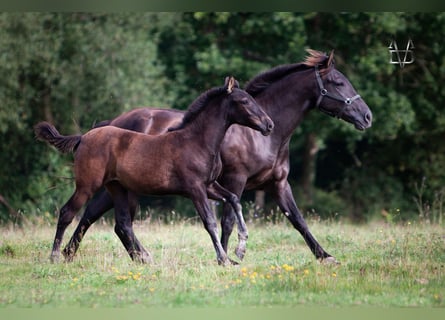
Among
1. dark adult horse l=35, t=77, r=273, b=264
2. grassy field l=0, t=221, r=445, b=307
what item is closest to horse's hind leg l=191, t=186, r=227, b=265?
dark adult horse l=35, t=77, r=273, b=264

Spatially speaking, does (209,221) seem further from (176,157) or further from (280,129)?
(280,129)

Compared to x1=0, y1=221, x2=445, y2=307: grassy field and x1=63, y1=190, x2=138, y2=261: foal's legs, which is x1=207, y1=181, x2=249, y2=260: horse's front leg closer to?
x1=0, y1=221, x2=445, y2=307: grassy field

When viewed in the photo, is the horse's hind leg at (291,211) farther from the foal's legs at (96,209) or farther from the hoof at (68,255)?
the hoof at (68,255)

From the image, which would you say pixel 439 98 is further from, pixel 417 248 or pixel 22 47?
pixel 417 248

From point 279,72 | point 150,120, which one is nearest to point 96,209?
point 150,120

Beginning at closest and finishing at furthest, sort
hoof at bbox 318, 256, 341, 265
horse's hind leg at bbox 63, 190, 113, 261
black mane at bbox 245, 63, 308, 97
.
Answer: hoof at bbox 318, 256, 341, 265 < horse's hind leg at bbox 63, 190, 113, 261 < black mane at bbox 245, 63, 308, 97

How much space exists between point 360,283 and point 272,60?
1414 centimetres

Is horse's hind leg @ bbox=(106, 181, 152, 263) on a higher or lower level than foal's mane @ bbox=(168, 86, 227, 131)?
lower

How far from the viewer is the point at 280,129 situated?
10281 mm

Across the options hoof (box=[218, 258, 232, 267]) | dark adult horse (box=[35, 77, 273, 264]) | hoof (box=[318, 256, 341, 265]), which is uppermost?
dark adult horse (box=[35, 77, 273, 264])

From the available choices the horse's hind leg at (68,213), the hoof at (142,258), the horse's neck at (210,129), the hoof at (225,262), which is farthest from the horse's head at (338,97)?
the horse's hind leg at (68,213)

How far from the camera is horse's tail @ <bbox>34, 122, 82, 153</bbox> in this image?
32.6 feet

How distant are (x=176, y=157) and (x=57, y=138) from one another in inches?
62.4

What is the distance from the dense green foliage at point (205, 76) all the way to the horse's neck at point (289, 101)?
10.3m
